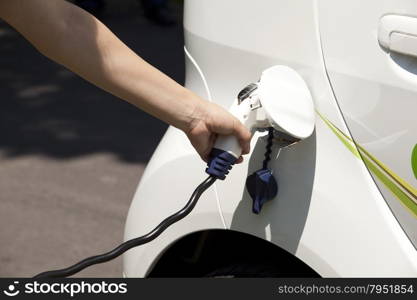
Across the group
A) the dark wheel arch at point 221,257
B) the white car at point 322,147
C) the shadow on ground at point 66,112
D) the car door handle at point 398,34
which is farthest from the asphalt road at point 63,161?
the car door handle at point 398,34

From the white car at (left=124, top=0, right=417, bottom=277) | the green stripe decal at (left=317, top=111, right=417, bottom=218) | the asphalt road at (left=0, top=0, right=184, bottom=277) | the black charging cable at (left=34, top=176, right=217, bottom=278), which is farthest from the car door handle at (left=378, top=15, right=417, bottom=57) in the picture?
the asphalt road at (left=0, top=0, right=184, bottom=277)

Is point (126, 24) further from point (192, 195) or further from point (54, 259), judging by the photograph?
point (192, 195)

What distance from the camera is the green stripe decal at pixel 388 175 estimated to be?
1637 mm

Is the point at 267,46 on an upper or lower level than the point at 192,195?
upper

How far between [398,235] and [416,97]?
0.97ft

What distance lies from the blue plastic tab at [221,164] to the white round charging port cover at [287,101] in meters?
0.13

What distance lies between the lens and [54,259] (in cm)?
340

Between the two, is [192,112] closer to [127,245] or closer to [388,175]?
[127,245]

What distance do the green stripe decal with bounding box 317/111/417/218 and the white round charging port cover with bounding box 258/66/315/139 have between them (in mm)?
79

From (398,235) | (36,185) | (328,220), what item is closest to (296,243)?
(328,220)

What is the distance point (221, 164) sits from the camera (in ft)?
5.77

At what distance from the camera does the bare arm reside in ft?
5.49

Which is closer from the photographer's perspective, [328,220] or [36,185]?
[328,220]

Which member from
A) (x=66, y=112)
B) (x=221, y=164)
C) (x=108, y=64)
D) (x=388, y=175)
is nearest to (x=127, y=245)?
(x=221, y=164)
